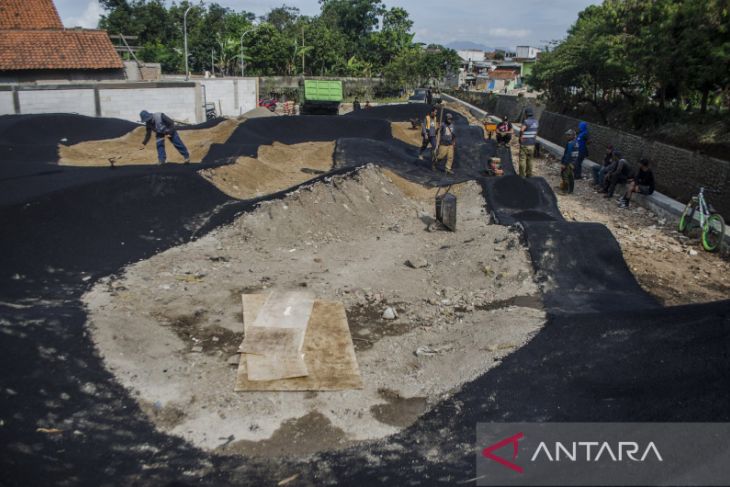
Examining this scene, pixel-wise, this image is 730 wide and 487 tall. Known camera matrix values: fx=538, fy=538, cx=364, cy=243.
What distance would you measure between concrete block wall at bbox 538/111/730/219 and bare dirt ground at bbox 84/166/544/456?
5204 millimetres

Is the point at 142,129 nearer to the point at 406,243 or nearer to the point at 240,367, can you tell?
the point at 406,243

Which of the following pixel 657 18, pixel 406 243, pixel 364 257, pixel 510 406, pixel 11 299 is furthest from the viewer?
pixel 657 18

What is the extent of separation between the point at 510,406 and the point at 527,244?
13.8ft

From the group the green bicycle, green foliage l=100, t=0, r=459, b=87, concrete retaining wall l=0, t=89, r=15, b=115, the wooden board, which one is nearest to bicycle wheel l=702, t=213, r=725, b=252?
the green bicycle

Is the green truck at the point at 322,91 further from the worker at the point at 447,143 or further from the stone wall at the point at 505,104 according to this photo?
the worker at the point at 447,143

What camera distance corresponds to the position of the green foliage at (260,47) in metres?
47.7

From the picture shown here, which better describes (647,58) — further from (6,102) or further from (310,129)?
(6,102)

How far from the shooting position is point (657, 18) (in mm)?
17688

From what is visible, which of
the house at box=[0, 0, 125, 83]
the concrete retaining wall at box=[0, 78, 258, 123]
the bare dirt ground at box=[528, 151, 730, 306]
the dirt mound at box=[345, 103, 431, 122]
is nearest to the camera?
the bare dirt ground at box=[528, 151, 730, 306]

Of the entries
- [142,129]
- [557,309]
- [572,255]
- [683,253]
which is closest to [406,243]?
[572,255]

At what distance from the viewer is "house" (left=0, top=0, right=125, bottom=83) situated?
23.4 m

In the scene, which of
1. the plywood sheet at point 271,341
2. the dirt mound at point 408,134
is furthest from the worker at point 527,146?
the plywood sheet at point 271,341

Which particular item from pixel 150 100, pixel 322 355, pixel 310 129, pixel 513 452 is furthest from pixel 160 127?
pixel 150 100

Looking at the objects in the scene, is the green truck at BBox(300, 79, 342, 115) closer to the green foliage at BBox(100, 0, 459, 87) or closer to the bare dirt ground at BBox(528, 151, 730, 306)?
the green foliage at BBox(100, 0, 459, 87)
